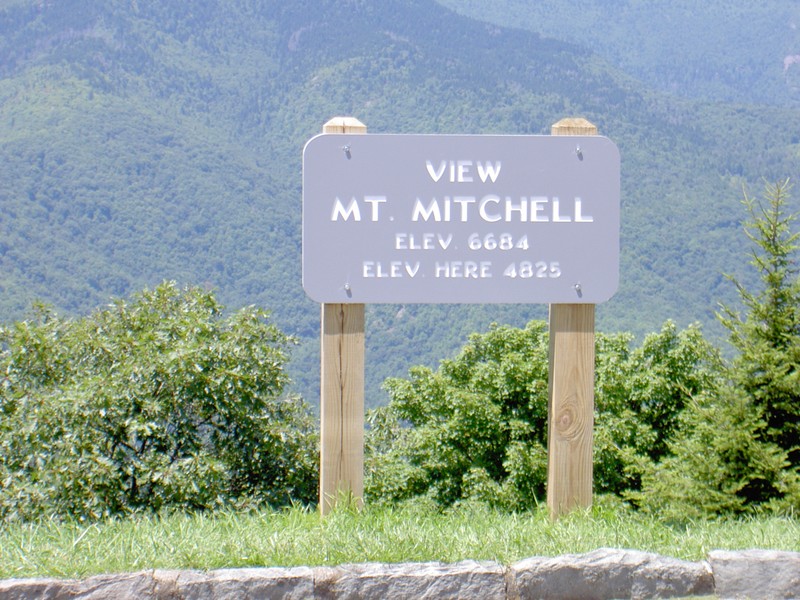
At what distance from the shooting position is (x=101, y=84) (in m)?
83.6

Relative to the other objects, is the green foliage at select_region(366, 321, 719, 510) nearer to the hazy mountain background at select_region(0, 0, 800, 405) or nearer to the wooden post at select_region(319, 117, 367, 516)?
the wooden post at select_region(319, 117, 367, 516)

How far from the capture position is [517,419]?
12328 mm

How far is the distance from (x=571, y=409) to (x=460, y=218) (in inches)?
35.9

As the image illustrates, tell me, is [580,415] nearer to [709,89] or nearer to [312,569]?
[312,569]

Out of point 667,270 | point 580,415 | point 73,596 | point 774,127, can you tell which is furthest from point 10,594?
point 774,127

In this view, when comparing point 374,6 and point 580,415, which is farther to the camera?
point 374,6

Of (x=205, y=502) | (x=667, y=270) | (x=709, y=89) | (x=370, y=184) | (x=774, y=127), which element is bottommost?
(x=205, y=502)

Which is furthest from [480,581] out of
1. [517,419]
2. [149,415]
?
[517,419]

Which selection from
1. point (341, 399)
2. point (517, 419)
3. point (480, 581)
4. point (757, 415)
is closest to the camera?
point (480, 581)

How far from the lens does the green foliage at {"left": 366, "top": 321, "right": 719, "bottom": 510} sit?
1147cm

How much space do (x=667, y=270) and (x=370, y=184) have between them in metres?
53.7

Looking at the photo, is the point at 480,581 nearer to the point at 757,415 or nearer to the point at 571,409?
the point at 571,409

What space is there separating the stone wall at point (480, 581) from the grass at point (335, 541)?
0.27 feet

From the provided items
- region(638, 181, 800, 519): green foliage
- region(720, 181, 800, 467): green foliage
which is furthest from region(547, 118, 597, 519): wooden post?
region(720, 181, 800, 467): green foliage
